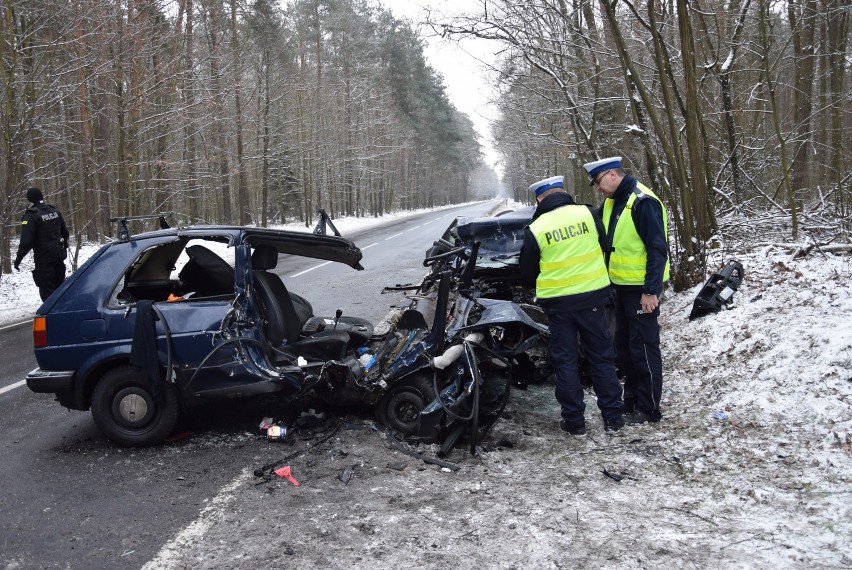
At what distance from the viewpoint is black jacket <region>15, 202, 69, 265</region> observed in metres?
9.93

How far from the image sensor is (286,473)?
4180mm

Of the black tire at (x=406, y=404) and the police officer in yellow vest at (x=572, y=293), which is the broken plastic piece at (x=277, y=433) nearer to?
the black tire at (x=406, y=404)

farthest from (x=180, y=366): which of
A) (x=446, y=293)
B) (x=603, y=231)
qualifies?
(x=603, y=231)

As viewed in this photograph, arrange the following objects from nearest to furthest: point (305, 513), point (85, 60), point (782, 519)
Answer: point (782, 519) → point (305, 513) → point (85, 60)

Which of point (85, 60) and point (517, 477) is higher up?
point (85, 60)

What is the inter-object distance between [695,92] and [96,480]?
751cm

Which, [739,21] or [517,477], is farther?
[739,21]

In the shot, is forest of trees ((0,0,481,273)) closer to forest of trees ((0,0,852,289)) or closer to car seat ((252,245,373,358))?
forest of trees ((0,0,852,289))

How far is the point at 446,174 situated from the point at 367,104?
43.8 meters

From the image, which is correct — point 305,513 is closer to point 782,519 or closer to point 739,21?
point 782,519

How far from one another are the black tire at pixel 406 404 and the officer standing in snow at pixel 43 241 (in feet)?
26.2

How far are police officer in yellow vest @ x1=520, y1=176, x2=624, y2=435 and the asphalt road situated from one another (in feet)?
7.54

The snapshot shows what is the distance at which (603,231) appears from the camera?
4.96 metres

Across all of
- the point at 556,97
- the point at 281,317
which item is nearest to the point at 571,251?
the point at 281,317
